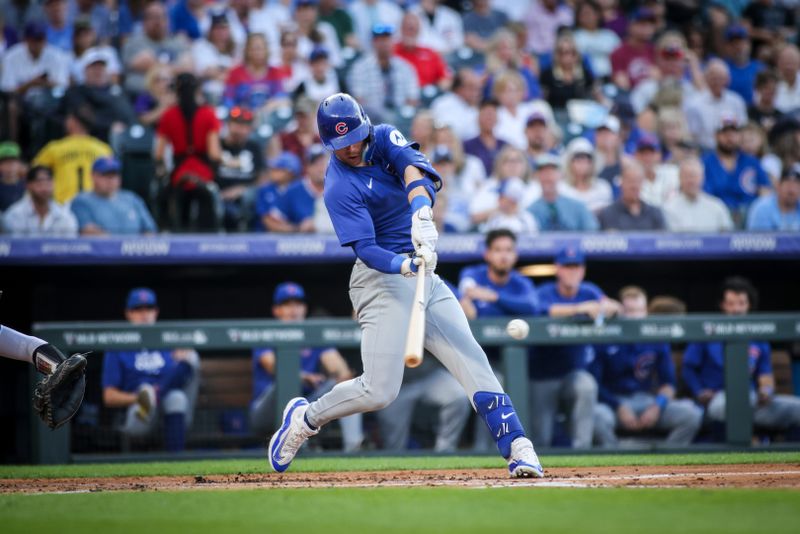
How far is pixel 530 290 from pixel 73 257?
3373mm

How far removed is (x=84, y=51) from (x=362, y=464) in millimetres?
5901

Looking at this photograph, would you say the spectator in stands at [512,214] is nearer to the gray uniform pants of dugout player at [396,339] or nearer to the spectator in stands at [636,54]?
the spectator in stands at [636,54]

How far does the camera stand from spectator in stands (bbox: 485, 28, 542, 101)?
1169 centimetres

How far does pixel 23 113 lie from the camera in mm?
10195

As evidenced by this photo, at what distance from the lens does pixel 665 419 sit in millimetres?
8070

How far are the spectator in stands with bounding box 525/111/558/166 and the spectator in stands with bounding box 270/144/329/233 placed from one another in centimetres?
208

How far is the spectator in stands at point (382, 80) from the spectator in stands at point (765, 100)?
12.1 feet

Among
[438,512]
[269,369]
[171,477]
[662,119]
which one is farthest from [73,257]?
[662,119]

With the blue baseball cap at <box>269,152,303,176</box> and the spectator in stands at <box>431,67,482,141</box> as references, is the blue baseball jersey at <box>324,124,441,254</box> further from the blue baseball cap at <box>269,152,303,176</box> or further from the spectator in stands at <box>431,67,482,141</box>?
the spectator in stands at <box>431,67,482,141</box>

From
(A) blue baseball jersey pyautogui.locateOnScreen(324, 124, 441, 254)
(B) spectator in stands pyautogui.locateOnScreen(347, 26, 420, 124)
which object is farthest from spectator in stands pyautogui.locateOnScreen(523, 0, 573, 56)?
(A) blue baseball jersey pyautogui.locateOnScreen(324, 124, 441, 254)

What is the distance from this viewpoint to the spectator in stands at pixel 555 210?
9.54 meters

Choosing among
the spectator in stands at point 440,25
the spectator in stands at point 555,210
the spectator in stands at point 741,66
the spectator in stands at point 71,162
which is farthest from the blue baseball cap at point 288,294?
the spectator in stands at point 741,66

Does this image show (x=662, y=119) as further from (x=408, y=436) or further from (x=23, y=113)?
(x=23, y=113)

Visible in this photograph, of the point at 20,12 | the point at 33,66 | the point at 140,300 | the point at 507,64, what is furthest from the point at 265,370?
the point at 20,12
